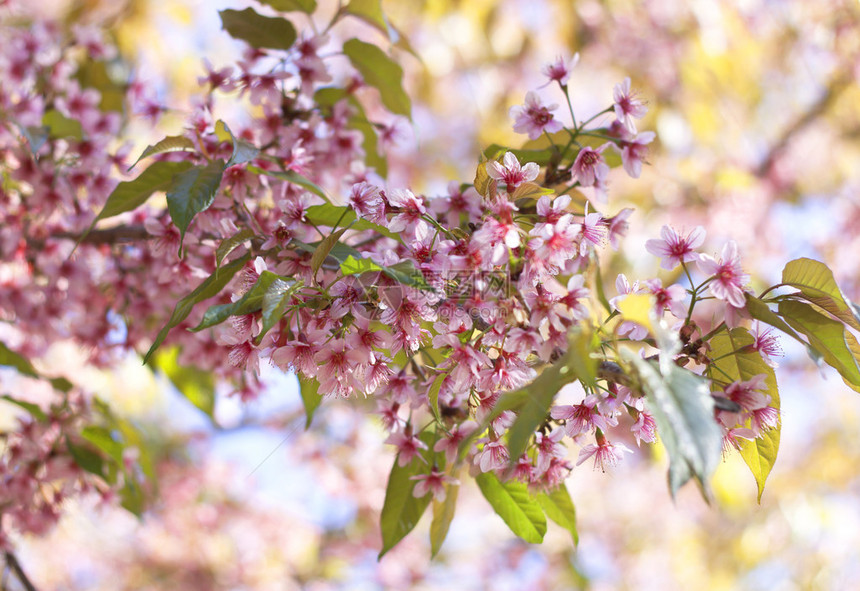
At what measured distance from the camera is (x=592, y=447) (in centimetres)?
93

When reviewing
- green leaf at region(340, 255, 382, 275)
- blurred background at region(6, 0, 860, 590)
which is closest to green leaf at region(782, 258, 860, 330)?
green leaf at region(340, 255, 382, 275)

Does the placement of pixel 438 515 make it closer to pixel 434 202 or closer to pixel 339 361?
pixel 339 361

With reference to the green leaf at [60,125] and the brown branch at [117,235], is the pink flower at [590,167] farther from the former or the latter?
the green leaf at [60,125]

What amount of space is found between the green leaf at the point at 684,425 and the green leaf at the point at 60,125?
1313 millimetres

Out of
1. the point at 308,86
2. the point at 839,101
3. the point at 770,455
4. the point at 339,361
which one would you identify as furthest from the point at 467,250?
the point at 839,101

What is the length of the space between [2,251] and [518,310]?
4.33 feet

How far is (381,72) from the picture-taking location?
1.40 metres

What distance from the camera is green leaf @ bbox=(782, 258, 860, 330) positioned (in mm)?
808

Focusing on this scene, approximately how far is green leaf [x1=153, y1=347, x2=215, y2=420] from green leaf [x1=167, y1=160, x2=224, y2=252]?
0.72 metres

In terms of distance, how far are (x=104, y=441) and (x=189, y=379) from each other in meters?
0.25

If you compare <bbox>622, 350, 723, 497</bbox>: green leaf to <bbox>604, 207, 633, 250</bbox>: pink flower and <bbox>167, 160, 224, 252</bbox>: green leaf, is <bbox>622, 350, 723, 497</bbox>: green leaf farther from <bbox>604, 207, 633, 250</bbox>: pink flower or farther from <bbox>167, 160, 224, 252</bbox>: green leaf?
<bbox>167, 160, 224, 252</bbox>: green leaf

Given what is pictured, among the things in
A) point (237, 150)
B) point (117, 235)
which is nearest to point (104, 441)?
point (117, 235)

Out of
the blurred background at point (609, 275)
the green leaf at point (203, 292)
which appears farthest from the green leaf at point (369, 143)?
the blurred background at point (609, 275)

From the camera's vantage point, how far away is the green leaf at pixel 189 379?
1.62 m
